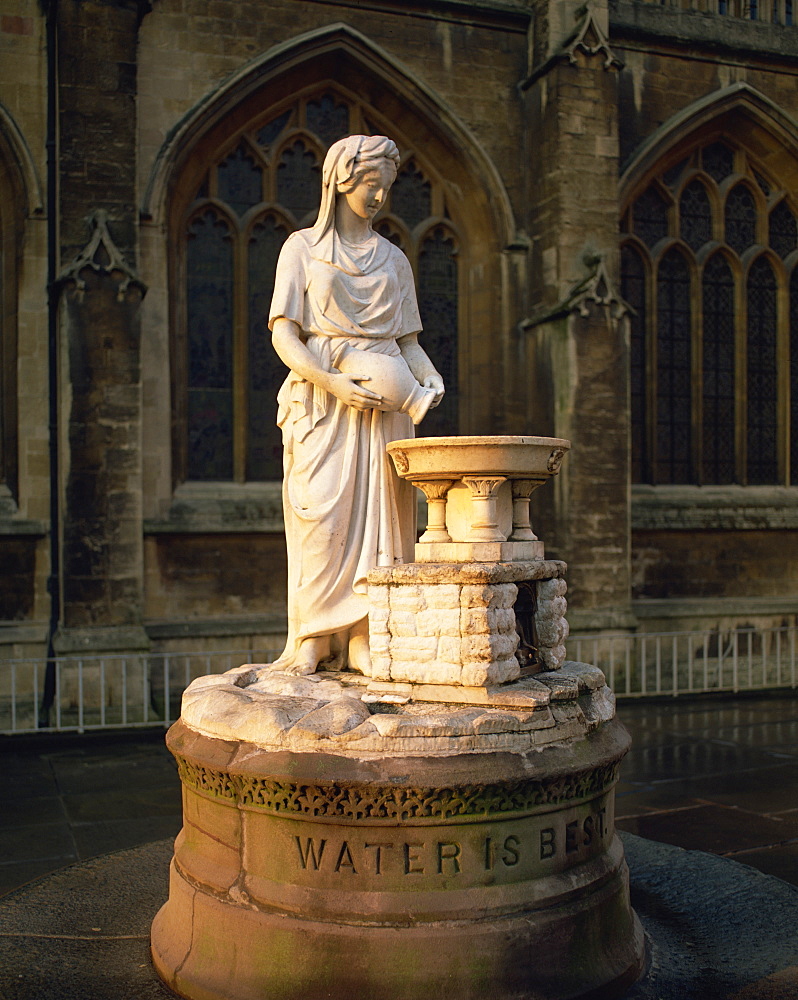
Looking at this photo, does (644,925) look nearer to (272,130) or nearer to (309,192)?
(309,192)

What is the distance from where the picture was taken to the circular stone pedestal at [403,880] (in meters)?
3.26

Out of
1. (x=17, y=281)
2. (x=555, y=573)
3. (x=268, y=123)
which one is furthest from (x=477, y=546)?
(x=268, y=123)

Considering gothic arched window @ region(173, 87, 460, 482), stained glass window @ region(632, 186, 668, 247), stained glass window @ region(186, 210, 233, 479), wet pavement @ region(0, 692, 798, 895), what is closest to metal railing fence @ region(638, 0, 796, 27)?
stained glass window @ region(632, 186, 668, 247)

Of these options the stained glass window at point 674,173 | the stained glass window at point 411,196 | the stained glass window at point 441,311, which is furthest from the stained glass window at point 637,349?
the stained glass window at point 411,196

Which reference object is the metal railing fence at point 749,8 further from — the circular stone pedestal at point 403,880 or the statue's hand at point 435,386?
the circular stone pedestal at point 403,880

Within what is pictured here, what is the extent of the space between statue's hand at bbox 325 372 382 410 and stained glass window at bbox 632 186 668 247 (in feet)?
31.1

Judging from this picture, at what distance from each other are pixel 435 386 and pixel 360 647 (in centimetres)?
115

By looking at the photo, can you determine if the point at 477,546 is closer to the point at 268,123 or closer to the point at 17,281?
the point at 17,281

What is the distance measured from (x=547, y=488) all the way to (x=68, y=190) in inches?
226

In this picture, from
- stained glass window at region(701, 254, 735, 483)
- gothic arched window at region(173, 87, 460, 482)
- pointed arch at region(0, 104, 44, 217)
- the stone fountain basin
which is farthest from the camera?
stained glass window at region(701, 254, 735, 483)

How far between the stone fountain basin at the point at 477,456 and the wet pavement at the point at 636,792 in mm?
2542

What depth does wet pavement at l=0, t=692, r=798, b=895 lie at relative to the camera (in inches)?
215

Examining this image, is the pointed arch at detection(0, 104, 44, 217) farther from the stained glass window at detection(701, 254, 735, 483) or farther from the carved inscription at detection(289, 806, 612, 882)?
the carved inscription at detection(289, 806, 612, 882)

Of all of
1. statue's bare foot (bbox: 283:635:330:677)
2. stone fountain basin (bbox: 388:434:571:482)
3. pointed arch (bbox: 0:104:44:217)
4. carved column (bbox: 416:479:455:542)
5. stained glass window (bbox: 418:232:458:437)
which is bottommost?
statue's bare foot (bbox: 283:635:330:677)
